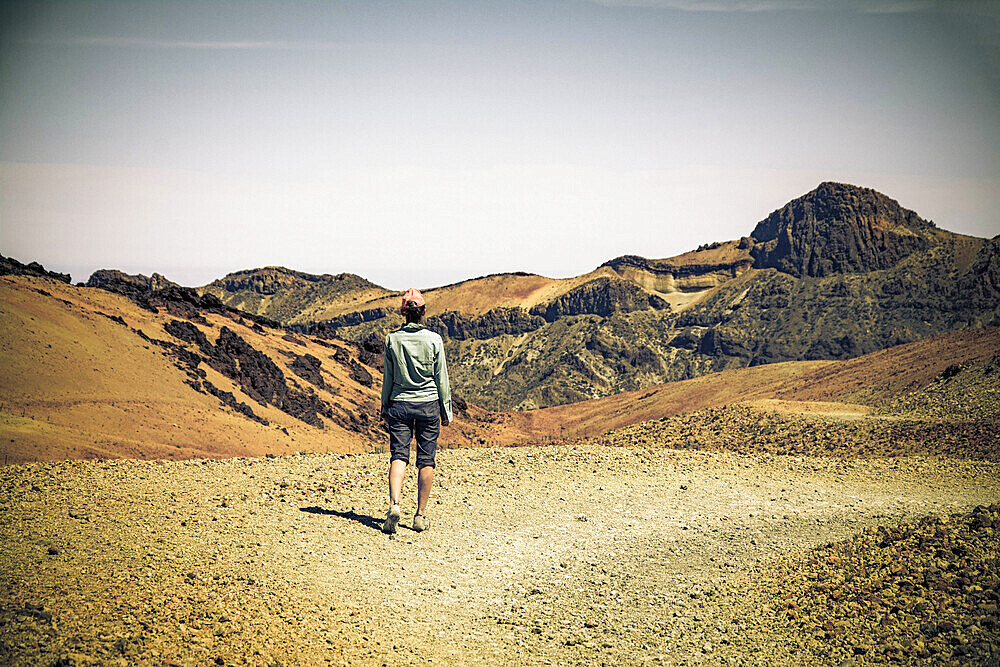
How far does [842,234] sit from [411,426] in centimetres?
10441

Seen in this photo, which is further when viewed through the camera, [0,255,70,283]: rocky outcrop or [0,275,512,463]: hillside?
[0,255,70,283]: rocky outcrop

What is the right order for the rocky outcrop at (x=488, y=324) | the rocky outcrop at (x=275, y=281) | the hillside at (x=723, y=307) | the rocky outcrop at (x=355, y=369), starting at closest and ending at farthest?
the rocky outcrop at (x=355, y=369) < the hillside at (x=723, y=307) < the rocky outcrop at (x=488, y=324) < the rocky outcrop at (x=275, y=281)

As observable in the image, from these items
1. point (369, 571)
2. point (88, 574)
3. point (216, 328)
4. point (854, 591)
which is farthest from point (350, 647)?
point (216, 328)

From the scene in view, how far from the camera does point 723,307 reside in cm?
9444

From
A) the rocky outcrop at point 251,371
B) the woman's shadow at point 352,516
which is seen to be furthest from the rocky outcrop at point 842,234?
the woman's shadow at point 352,516

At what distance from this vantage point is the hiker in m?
7.68

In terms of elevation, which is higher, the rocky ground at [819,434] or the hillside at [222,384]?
the hillside at [222,384]

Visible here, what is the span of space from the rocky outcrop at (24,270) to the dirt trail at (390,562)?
26.8 m

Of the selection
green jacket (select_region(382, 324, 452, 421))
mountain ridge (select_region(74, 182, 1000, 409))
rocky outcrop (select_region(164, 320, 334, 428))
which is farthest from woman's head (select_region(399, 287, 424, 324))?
mountain ridge (select_region(74, 182, 1000, 409))

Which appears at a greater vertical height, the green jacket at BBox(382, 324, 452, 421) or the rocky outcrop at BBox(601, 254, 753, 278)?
the rocky outcrop at BBox(601, 254, 753, 278)

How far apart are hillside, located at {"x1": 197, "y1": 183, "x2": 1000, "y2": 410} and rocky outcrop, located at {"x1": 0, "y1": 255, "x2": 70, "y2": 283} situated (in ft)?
112

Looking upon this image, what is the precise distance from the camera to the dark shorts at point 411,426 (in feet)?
25.4

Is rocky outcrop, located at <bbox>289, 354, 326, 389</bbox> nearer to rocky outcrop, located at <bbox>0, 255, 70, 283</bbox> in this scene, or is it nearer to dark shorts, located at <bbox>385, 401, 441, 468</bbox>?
rocky outcrop, located at <bbox>0, 255, 70, 283</bbox>

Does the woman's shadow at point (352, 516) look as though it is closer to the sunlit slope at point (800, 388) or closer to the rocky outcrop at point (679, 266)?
the sunlit slope at point (800, 388)
